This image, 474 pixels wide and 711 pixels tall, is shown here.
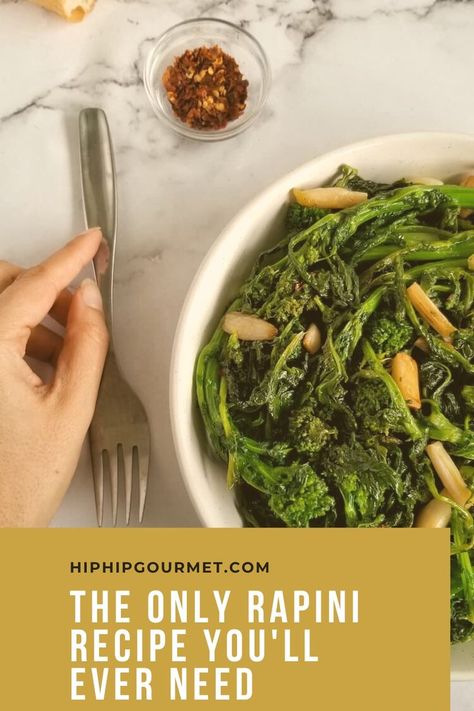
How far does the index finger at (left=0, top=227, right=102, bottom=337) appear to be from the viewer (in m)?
2.26

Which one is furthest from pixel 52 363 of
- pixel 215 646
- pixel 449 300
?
pixel 449 300

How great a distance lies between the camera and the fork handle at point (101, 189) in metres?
2.59

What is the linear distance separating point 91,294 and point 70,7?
1056 millimetres

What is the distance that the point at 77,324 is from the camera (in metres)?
2.40

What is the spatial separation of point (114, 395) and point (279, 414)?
0.59 meters

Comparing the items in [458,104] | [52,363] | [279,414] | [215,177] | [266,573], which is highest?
[458,104]

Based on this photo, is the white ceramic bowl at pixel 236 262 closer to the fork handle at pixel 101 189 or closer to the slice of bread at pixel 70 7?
the fork handle at pixel 101 189

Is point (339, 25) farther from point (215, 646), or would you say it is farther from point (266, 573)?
point (215, 646)

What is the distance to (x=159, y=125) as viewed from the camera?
2.77 metres

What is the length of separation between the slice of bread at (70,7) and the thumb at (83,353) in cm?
100

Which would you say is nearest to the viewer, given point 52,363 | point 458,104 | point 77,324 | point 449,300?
point 449,300

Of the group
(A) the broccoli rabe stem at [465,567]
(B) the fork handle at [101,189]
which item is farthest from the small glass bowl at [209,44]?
(A) the broccoli rabe stem at [465,567]

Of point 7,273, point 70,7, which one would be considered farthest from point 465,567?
point 70,7

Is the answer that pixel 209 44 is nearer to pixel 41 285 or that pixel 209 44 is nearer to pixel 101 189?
pixel 101 189
